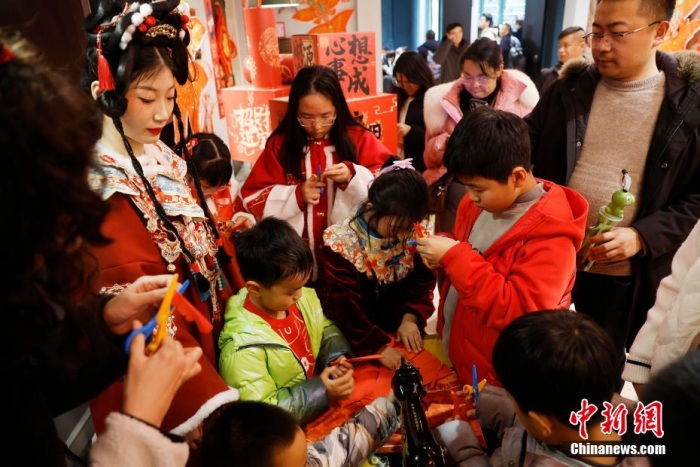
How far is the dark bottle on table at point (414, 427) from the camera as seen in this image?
3.61ft

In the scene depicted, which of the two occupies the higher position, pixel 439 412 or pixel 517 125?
pixel 517 125

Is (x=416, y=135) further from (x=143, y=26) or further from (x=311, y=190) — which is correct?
(x=143, y=26)

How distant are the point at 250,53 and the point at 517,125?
8.11 ft

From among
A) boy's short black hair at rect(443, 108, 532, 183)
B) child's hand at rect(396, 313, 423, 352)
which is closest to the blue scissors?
boy's short black hair at rect(443, 108, 532, 183)

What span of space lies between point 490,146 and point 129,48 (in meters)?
0.99

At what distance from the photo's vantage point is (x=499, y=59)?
2.73 meters

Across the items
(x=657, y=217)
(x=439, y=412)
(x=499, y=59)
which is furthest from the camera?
(x=499, y=59)

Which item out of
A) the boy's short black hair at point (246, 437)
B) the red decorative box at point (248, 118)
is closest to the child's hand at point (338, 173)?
the boy's short black hair at point (246, 437)

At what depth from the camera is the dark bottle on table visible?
1.10 m

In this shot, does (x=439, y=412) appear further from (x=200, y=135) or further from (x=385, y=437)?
(x=200, y=135)

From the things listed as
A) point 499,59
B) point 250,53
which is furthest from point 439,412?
point 250,53

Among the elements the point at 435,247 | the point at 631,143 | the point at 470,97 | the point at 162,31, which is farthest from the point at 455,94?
the point at 162,31

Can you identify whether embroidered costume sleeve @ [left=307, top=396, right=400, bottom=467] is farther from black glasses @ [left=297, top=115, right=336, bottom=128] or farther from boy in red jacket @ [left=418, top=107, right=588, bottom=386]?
black glasses @ [left=297, top=115, right=336, bottom=128]

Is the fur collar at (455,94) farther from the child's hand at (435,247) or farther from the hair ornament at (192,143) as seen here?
the child's hand at (435,247)
